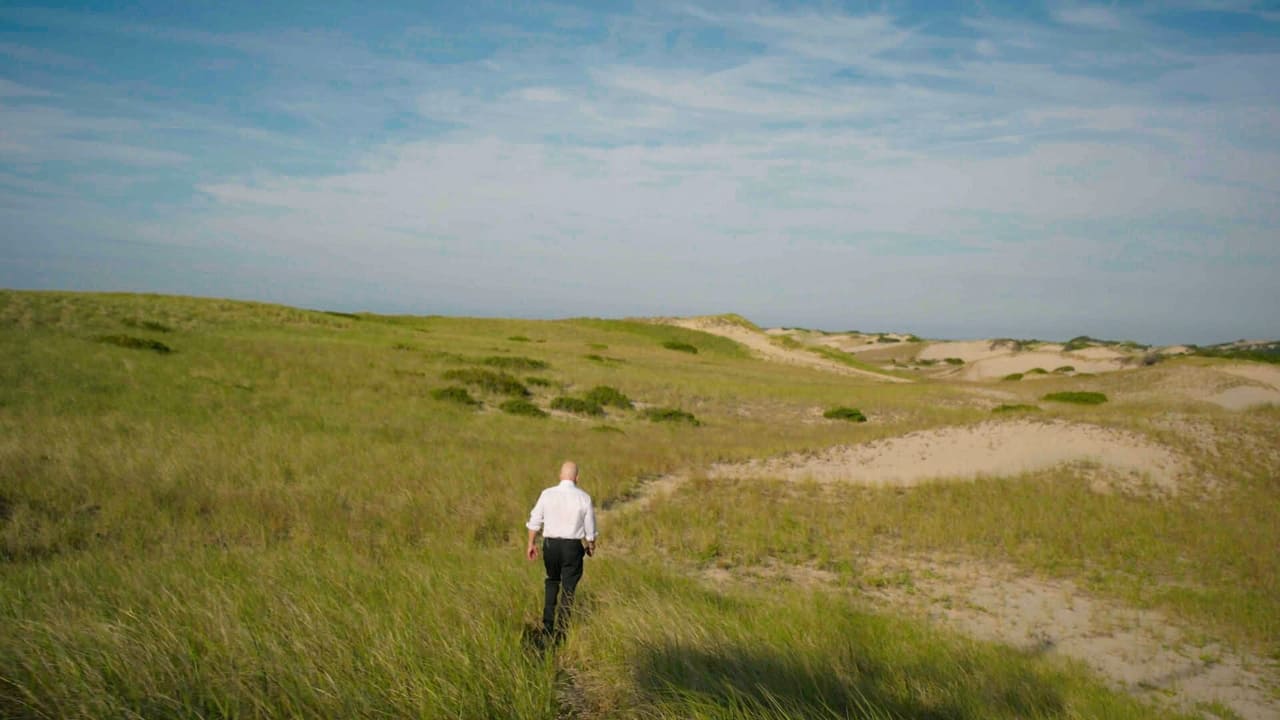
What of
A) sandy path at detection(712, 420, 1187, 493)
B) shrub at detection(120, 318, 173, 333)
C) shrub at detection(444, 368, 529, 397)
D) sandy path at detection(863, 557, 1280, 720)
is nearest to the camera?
sandy path at detection(863, 557, 1280, 720)

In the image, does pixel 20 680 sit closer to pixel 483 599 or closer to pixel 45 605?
pixel 45 605

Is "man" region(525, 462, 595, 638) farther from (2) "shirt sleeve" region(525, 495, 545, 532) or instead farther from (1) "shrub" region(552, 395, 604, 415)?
(1) "shrub" region(552, 395, 604, 415)

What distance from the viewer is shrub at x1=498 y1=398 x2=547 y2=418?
24.4m

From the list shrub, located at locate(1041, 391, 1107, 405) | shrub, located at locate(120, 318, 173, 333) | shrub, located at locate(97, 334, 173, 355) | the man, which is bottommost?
shrub, located at locate(1041, 391, 1107, 405)

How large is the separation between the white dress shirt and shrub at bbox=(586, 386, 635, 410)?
72.0 ft

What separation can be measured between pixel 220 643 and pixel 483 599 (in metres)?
2.22

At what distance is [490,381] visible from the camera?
2906cm

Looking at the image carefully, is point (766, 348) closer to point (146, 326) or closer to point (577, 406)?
point (577, 406)

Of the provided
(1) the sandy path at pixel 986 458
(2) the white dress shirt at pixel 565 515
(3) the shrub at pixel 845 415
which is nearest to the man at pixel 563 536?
(2) the white dress shirt at pixel 565 515

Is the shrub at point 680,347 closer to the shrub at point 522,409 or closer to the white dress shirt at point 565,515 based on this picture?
the shrub at point 522,409

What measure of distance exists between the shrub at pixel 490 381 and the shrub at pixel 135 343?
10.3 m

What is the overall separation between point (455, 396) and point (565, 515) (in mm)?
19559

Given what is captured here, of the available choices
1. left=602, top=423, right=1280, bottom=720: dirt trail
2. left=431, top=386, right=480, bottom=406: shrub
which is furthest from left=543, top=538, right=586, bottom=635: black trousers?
left=431, top=386, right=480, bottom=406: shrub

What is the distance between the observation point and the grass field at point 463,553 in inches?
174
